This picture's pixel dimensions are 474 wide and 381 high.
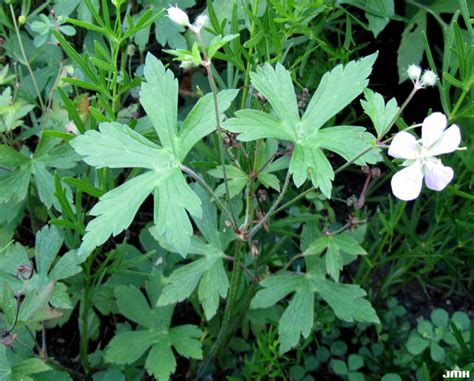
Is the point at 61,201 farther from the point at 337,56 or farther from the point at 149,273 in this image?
the point at 337,56

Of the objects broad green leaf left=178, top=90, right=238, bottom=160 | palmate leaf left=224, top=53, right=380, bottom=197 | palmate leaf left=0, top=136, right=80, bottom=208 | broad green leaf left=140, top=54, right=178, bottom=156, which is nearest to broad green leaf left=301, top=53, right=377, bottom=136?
palmate leaf left=224, top=53, right=380, bottom=197

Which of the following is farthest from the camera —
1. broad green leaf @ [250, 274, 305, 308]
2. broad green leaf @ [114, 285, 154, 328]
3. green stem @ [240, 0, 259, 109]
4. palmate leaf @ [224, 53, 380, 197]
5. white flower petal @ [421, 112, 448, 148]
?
broad green leaf @ [114, 285, 154, 328]

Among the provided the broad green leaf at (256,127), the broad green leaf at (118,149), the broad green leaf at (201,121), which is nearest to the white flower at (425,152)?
the broad green leaf at (256,127)

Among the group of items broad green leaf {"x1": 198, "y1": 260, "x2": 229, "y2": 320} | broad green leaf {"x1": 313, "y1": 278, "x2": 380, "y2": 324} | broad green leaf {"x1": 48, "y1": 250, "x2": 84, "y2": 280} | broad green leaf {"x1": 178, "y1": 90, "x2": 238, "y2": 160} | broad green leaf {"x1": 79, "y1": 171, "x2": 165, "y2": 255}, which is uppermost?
broad green leaf {"x1": 178, "y1": 90, "x2": 238, "y2": 160}

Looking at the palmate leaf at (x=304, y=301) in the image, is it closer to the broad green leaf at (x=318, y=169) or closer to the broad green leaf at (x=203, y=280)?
the broad green leaf at (x=203, y=280)

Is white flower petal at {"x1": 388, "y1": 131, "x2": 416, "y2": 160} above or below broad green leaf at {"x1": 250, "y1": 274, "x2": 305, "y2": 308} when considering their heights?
above

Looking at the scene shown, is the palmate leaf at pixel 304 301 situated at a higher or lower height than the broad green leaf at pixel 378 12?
lower

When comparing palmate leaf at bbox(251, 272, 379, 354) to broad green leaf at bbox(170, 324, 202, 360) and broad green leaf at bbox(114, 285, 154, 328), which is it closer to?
broad green leaf at bbox(170, 324, 202, 360)

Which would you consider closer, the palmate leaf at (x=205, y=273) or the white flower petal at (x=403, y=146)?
the white flower petal at (x=403, y=146)
